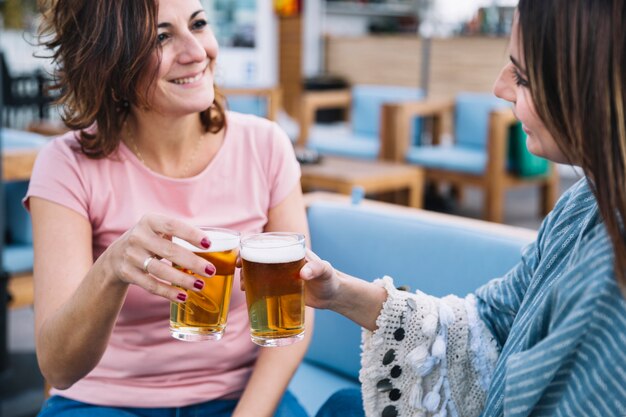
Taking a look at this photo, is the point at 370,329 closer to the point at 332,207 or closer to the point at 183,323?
the point at 183,323

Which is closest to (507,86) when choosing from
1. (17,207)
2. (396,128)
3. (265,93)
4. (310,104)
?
(17,207)

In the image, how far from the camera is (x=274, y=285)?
103cm

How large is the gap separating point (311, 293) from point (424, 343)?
0.22m

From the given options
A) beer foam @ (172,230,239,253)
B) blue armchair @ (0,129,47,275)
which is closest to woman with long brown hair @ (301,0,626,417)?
beer foam @ (172,230,239,253)

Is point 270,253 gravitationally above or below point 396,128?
above

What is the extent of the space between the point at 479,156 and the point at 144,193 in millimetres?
4054

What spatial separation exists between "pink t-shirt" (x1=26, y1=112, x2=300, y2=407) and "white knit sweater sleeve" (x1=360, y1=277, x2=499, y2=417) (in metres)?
0.33

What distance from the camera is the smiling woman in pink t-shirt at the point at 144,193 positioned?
136 cm

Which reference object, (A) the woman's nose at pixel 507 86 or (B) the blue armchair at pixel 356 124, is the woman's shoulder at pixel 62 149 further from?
(B) the blue armchair at pixel 356 124

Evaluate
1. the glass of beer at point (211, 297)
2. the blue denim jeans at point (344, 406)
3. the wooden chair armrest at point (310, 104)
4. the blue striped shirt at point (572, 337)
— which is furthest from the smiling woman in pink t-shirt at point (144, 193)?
the wooden chair armrest at point (310, 104)

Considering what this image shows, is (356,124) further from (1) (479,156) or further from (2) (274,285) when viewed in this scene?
(2) (274,285)

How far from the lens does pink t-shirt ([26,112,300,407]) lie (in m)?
1.41

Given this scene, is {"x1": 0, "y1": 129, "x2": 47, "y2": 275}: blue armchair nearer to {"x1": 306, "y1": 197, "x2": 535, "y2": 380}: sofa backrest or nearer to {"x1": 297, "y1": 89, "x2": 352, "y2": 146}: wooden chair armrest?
{"x1": 306, "y1": 197, "x2": 535, "y2": 380}: sofa backrest

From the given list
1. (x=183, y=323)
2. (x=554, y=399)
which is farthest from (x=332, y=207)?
(x=554, y=399)
